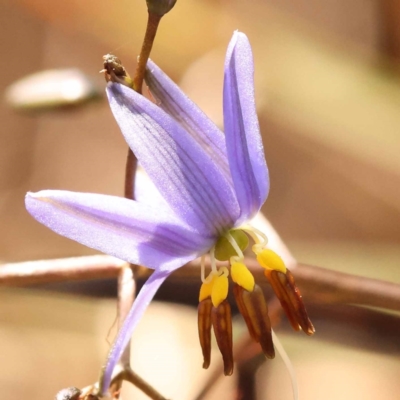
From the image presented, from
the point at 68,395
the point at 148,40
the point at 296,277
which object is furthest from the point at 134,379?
the point at 148,40

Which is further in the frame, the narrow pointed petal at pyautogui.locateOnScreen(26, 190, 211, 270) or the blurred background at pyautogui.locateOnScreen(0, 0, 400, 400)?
the blurred background at pyautogui.locateOnScreen(0, 0, 400, 400)

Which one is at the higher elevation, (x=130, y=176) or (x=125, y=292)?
(x=130, y=176)

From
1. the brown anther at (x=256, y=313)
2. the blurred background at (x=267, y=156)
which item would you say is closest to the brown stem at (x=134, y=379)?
the brown anther at (x=256, y=313)

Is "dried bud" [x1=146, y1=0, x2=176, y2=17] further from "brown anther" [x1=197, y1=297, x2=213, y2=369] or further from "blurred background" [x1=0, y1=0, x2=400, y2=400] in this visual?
"blurred background" [x1=0, y1=0, x2=400, y2=400]

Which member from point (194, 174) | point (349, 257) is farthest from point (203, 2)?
point (194, 174)

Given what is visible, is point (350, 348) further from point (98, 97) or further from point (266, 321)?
point (98, 97)

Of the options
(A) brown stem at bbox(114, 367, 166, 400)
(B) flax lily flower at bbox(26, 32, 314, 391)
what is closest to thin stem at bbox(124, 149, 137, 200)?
(B) flax lily flower at bbox(26, 32, 314, 391)

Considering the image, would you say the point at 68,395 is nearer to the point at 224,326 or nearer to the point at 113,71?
the point at 224,326
